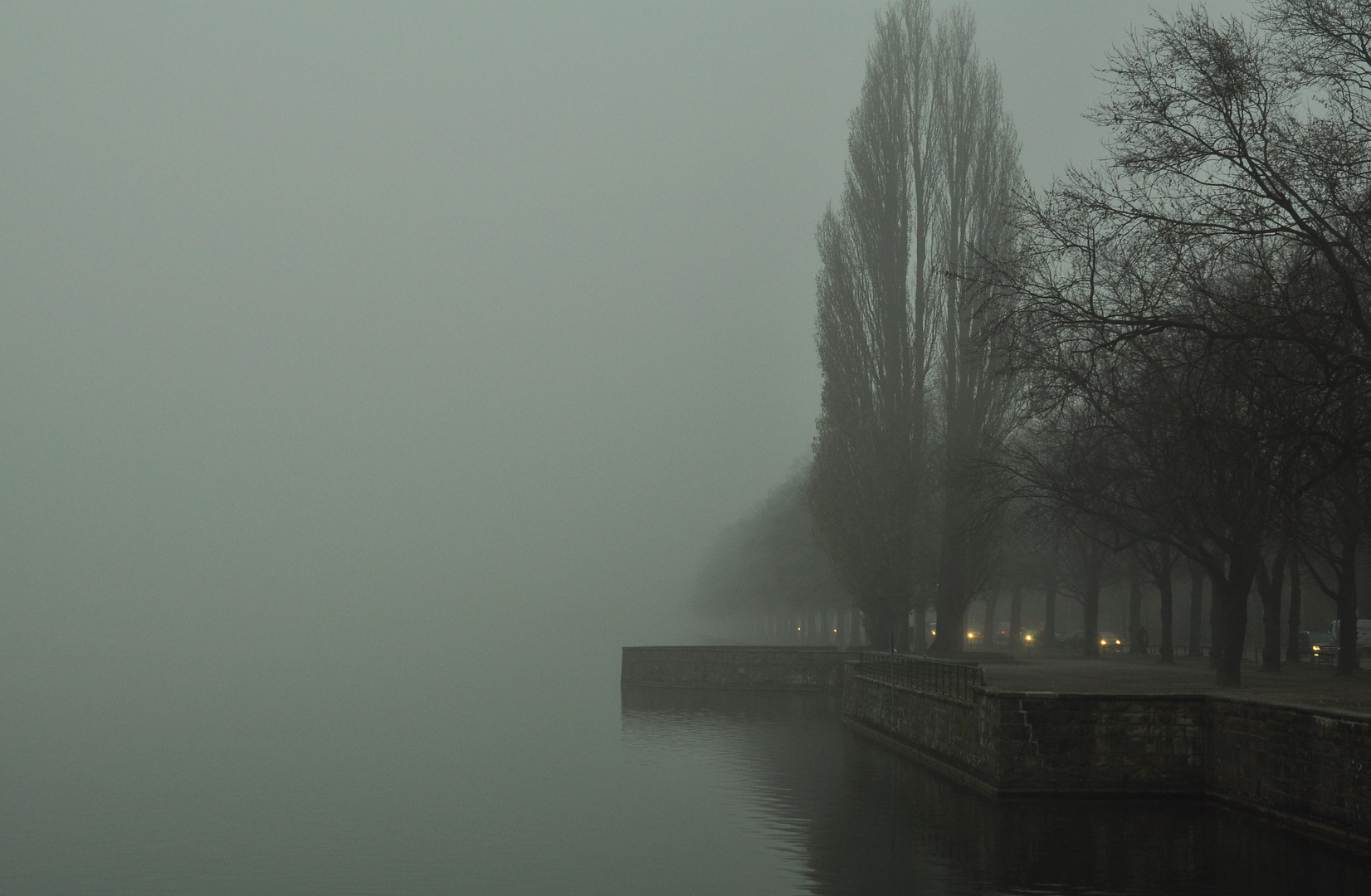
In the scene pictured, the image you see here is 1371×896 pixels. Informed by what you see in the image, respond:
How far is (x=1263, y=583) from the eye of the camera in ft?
119

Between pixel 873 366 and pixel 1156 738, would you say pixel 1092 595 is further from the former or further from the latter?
pixel 1156 738

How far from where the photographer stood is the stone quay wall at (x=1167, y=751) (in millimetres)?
19234

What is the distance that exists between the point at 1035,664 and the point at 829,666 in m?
14.2

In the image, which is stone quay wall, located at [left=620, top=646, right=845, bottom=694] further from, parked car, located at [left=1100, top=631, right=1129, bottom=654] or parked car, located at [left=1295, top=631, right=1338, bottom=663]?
parked car, located at [left=1295, top=631, right=1338, bottom=663]

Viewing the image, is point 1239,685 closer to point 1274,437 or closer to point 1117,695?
point 1117,695

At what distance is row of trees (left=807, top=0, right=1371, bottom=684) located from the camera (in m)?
19.5

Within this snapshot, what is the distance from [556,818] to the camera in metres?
25.5

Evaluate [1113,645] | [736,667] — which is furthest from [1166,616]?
[1113,645]

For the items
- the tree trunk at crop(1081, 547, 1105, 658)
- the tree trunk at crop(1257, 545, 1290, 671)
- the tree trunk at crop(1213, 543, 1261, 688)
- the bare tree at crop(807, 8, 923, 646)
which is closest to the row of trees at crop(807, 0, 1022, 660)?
the bare tree at crop(807, 8, 923, 646)

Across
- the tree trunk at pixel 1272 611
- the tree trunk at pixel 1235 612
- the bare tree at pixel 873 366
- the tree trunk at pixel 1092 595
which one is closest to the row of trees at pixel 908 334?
the bare tree at pixel 873 366

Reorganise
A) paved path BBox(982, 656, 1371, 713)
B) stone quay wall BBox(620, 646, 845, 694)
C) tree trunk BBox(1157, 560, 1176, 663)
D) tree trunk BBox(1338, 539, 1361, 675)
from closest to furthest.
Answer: paved path BBox(982, 656, 1371, 713)
tree trunk BBox(1338, 539, 1361, 675)
tree trunk BBox(1157, 560, 1176, 663)
stone quay wall BBox(620, 646, 845, 694)

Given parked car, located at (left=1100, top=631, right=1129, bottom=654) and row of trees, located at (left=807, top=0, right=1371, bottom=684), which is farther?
parked car, located at (left=1100, top=631, right=1129, bottom=654)

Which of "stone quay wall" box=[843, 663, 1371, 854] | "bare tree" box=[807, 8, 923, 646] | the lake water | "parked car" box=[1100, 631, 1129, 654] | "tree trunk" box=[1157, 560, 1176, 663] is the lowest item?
the lake water

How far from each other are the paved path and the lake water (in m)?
2.99
